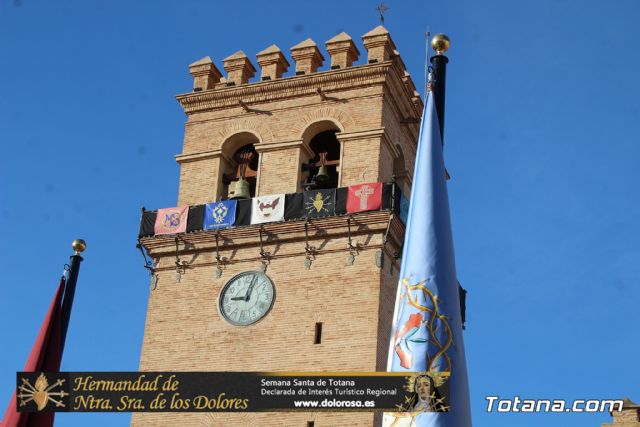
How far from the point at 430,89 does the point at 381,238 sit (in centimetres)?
1372

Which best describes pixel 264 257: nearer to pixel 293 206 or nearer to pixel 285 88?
pixel 293 206

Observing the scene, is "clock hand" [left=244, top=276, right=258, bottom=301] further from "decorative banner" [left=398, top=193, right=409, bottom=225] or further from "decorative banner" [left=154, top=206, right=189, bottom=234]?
"decorative banner" [left=398, top=193, right=409, bottom=225]

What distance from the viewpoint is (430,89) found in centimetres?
1675

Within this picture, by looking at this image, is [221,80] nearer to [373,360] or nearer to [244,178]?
[244,178]

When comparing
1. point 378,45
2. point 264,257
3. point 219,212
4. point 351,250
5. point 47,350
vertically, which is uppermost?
point 378,45

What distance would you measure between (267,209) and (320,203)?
5.00ft

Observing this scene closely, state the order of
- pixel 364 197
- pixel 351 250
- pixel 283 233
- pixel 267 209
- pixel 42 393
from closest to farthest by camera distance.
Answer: pixel 42 393, pixel 351 250, pixel 364 197, pixel 283 233, pixel 267 209

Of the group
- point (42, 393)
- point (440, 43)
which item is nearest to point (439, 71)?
point (440, 43)

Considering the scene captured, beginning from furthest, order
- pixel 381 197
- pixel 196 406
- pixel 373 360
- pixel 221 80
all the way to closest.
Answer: pixel 221 80 < pixel 381 197 < pixel 373 360 < pixel 196 406

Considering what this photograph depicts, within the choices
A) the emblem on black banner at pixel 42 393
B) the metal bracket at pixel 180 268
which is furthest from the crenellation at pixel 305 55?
the emblem on black banner at pixel 42 393

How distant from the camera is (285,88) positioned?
3416cm

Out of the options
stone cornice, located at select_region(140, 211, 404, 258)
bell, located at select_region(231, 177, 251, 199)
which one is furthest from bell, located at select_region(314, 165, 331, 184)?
bell, located at select_region(231, 177, 251, 199)

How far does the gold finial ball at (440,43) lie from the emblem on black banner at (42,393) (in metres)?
7.20

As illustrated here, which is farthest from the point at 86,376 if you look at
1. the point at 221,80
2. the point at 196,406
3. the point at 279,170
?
the point at 221,80
